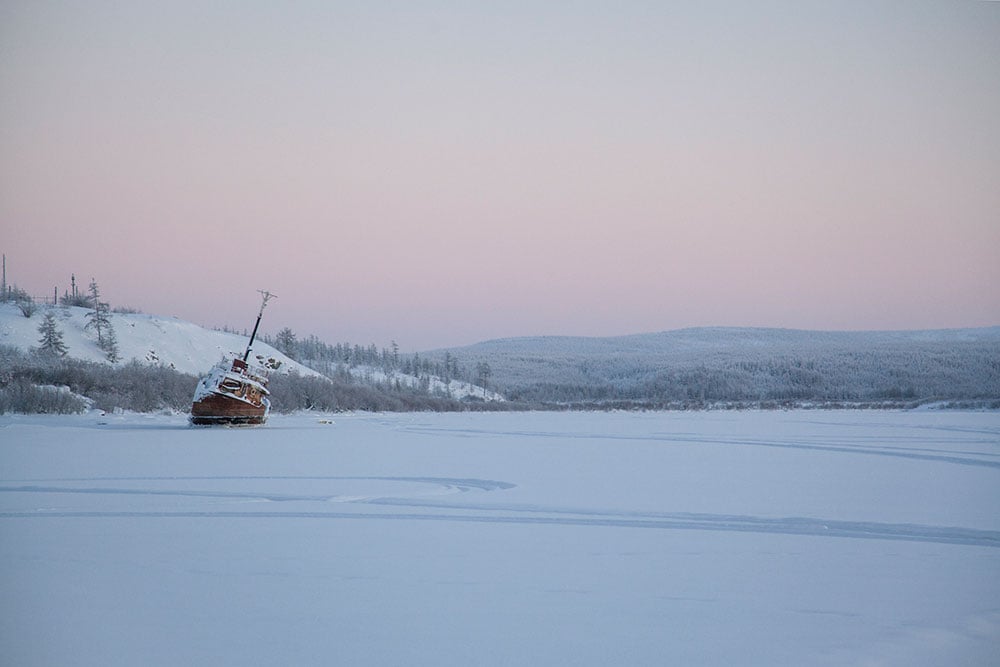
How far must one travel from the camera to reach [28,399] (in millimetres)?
30172

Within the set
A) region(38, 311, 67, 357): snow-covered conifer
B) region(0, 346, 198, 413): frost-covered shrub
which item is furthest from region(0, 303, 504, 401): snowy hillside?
region(0, 346, 198, 413): frost-covered shrub

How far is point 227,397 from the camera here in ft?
90.4

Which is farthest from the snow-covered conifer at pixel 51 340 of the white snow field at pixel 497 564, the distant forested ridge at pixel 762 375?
the distant forested ridge at pixel 762 375

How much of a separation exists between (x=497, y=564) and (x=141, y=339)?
4256cm

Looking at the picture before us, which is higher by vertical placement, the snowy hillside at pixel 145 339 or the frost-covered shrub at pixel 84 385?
the snowy hillside at pixel 145 339

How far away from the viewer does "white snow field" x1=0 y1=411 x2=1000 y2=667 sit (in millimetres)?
5137

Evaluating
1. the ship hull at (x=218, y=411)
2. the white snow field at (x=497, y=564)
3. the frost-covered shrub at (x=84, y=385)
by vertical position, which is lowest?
the white snow field at (x=497, y=564)

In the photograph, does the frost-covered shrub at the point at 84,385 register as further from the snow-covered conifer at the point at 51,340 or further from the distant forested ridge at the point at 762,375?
the distant forested ridge at the point at 762,375

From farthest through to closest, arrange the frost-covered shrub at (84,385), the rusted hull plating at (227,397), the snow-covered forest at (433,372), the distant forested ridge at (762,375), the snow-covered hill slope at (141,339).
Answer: the distant forested ridge at (762,375) < the snow-covered hill slope at (141,339) < the snow-covered forest at (433,372) < the frost-covered shrub at (84,385) < the rusted hull plating at (227,397)

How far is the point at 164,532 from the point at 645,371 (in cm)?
11160

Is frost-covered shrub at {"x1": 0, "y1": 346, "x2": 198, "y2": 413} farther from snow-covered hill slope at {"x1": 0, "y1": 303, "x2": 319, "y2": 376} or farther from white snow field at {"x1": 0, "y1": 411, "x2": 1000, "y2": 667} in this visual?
white snow field at {"x1": 0, "y1": 411, "x2": 1000, "y2": 667}

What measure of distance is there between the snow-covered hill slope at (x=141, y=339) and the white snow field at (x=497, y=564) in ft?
93.9

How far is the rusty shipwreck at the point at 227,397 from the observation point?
→ 27422 millimetres

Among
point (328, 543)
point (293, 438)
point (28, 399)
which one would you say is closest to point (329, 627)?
point (328, 543)
